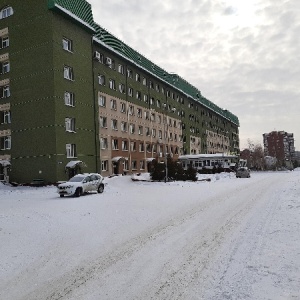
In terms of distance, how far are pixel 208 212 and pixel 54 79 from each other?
80.2 ft

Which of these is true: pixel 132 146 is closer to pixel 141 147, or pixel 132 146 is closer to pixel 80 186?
pixel 141 147

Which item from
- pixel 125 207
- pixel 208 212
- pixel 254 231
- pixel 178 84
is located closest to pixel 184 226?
pixel 254 231

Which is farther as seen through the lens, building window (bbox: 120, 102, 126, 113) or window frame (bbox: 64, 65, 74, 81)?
building window (bbox: 120, 102, 126, 113)

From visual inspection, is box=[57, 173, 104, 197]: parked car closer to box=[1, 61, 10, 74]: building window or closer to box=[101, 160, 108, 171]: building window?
box=[101, 160, 108, 171]: building window

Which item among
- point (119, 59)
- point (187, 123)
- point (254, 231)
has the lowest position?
point (254, 231)

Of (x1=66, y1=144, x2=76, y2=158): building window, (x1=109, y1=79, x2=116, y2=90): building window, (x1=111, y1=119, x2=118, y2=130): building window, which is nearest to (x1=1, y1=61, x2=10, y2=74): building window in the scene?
(x1=66, y1=144, x2=76, y2=158): building window

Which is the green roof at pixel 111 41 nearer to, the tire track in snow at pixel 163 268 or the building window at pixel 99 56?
the building window at pixel 99 56

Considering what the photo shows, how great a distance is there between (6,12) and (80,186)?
81.1ft

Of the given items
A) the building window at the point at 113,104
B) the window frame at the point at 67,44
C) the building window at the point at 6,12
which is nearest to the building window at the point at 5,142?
the window frame at the point at 67,44

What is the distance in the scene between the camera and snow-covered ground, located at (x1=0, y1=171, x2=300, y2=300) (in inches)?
212

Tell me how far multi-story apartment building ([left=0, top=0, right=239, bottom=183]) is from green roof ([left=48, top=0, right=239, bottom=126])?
0.13m

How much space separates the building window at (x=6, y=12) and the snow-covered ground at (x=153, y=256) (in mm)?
30165

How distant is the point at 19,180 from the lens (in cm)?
3391

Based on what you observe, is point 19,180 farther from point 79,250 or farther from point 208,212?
point 79,250
